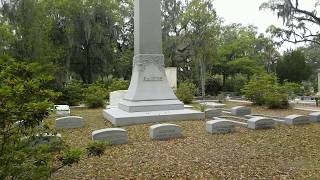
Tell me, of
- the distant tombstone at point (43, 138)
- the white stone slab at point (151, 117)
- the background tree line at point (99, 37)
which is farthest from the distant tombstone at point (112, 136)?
the background tree line at point (99, 37)

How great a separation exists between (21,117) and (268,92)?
15.5 meters

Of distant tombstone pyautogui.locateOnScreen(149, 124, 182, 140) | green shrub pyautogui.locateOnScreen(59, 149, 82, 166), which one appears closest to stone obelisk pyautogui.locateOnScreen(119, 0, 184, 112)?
distant tombstone pyautogui.locateOnScreen(149, 124, 182, 140)

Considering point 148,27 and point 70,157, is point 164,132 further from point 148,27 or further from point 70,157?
point 148,27

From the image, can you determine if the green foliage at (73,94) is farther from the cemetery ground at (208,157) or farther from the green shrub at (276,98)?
the cemetery ground at (208,157)

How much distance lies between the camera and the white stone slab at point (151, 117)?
36.5 ft

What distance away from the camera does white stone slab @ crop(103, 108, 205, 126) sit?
36.5ft

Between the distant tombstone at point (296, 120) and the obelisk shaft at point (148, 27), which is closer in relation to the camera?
the distant tombstone at point (296, 120)

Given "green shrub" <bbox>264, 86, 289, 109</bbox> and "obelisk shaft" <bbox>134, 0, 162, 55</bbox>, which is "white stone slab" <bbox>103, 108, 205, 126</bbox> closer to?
"obelisk shaft" <bbox>134, 0, 162, 55</bbox>

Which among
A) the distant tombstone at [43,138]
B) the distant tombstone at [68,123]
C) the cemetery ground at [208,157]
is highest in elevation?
the distant tombstone at [43,138]

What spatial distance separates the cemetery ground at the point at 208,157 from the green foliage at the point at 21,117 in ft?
3.13

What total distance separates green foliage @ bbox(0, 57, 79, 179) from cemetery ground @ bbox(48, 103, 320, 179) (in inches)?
37.6

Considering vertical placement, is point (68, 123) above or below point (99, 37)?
below

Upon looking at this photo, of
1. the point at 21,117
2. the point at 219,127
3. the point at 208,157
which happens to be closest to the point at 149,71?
the point at 219,127

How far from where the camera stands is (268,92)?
17.4 metres
